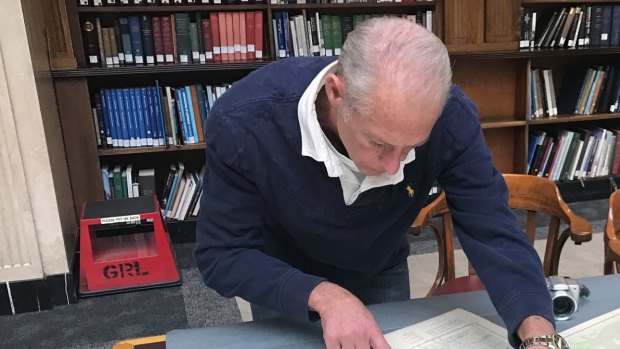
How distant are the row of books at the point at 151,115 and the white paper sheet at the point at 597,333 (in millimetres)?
2410

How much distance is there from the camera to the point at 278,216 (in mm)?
1089

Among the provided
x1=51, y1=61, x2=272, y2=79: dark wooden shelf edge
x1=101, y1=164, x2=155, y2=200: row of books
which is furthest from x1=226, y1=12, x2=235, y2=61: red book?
x1=101, y1=164, x2=155, y2=200: row of books

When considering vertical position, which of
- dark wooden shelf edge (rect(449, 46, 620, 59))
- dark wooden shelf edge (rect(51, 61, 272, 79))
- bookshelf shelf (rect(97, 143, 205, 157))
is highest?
dark wooden shelf edge (rect(51, 61, 272, 79))

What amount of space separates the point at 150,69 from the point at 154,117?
273 millimetres

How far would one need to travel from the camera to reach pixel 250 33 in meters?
3.08

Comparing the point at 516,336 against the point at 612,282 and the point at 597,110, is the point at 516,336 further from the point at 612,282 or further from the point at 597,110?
the point at 597,110

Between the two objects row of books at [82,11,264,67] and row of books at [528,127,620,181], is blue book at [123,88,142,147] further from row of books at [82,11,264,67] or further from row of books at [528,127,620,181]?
row of books at [528,127,620,181]

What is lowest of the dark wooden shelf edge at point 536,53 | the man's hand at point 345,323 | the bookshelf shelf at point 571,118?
the bookshelf shelf at point 571,118

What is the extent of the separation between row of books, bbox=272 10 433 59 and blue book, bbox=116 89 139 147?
88 cm

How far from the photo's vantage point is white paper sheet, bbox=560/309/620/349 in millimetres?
915

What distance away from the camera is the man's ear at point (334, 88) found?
84 centimetres

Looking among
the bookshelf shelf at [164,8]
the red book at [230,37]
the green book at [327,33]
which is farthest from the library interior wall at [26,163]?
the green book at [327,33]

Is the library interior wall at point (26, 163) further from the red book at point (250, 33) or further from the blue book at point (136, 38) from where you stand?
the red book at point (250, 33)

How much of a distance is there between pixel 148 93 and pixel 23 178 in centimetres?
91
